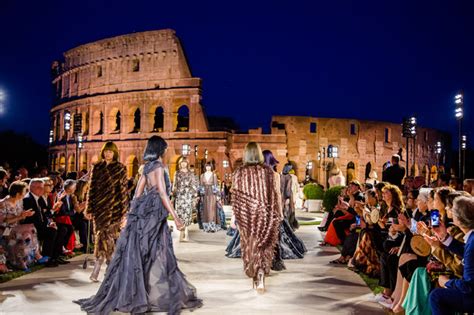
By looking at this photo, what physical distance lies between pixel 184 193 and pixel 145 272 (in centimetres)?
774

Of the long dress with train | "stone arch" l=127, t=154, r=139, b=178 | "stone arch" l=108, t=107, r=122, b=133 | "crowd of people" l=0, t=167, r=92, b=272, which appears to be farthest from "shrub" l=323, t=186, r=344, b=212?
"stone arch" l=108, t=107, r=122, b=133

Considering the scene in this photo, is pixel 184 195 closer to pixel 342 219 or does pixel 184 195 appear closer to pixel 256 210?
pixel 342 219

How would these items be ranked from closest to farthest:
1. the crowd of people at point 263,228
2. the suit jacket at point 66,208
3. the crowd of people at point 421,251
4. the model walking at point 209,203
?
the crowd of people at point 421,251, the crowd of people at point 263,228, the suit jacket at point 66,208, the model walking at point 209,203

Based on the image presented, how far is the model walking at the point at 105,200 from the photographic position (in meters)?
7.18

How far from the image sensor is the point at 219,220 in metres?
15.9

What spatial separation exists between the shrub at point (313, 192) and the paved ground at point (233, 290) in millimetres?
16001

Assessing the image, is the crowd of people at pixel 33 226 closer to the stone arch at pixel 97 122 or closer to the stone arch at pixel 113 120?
the stone arch at pixel 113 120

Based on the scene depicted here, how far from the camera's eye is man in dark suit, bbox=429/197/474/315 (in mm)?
3912

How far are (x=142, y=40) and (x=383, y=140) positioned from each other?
2708cm

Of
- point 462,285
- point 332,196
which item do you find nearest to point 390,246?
point 462,285

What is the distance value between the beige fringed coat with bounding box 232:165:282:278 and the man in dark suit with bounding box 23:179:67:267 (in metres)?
3.86

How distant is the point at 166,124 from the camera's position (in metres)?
42.1

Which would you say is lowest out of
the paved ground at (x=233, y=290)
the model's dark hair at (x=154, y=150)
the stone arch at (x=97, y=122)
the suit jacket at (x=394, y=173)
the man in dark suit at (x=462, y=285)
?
the paved ground at (x=233, y=290)

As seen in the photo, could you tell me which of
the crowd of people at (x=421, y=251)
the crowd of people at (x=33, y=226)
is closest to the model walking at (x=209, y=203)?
the crowd of people at (x=33, y=226)
